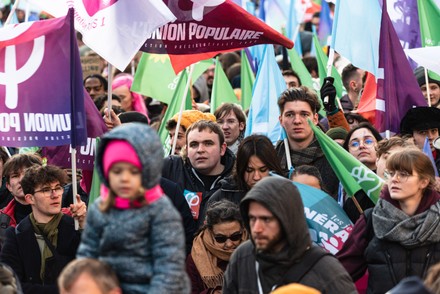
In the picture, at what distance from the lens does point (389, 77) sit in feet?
33.3

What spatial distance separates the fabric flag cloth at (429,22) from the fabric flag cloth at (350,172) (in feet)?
9.57

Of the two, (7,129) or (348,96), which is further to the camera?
(348,96)

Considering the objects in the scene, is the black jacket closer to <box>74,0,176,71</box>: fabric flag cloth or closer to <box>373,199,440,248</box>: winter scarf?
<box>74,0,176,71</box>: fabric flag cloth

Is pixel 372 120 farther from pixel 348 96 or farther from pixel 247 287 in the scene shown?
pixel 247 287

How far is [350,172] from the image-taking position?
8625mm

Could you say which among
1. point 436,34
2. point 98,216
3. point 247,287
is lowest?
point 247,287

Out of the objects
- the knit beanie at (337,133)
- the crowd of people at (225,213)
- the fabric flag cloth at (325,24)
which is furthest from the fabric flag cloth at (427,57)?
the fabric flag cloth at (325,24)

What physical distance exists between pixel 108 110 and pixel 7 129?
951 millimetres

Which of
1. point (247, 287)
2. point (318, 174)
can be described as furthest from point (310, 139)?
point (247, 287)

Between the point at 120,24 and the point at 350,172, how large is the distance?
2141mm

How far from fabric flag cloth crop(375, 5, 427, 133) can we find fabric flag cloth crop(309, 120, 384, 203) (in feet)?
4.63

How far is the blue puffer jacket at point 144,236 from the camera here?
5.55 metres

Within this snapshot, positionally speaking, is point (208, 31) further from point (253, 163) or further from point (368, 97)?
point (368, 97)

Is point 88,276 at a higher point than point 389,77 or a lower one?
lower
